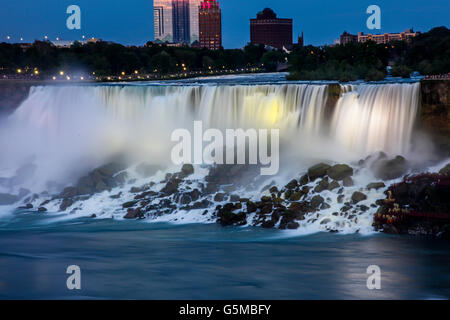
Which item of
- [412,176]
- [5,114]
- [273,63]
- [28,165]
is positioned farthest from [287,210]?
[273,63]

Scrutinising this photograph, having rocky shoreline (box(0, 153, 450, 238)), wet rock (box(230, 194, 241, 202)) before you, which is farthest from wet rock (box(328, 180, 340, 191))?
wet rock (box(230, 194, 241, 202))

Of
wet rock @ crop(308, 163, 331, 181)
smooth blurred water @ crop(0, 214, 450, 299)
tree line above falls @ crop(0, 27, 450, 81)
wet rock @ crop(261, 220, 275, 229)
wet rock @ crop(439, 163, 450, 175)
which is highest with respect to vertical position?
tree line above falls @ crop(0, 27, 450, 81)

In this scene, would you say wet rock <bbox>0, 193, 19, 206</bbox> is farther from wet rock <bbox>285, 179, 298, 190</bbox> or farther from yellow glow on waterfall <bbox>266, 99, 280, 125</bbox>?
yellow glow on waterfall <bbox>266, 99, 280, 125</bbox>

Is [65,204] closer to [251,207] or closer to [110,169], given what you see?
[110,169]

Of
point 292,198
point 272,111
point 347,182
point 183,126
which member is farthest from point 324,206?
point 183,126

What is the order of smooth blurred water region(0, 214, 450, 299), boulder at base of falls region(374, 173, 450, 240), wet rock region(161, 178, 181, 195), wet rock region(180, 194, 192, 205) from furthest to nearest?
wet rock region(161, 178, 181, 195) → wet rock region(180, 194, 192, 205) → boulder at base of falls region(374, 173, 450, 240) → smooth blurred water region(0, 214, 450, 299)

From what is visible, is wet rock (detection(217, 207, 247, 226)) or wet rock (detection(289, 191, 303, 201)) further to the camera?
wet rock (detection(289, 191, 303, 201))
